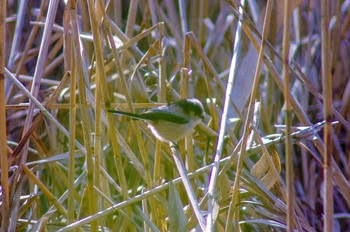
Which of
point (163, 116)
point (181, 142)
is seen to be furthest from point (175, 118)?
point (181, 142)

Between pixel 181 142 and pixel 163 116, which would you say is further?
pixel 181 142

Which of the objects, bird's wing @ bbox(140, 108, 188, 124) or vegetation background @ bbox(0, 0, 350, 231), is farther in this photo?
bird's wing @ bbox(140, 108, 188, 124)

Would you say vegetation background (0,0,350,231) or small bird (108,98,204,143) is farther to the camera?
small bird (108,98,204,143)

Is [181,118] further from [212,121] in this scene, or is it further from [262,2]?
[262,2]

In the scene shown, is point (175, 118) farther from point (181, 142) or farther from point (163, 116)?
point (181, 142)

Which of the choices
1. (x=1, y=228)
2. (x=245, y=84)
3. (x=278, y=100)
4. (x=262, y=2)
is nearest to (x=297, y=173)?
(x=278, y=100)
